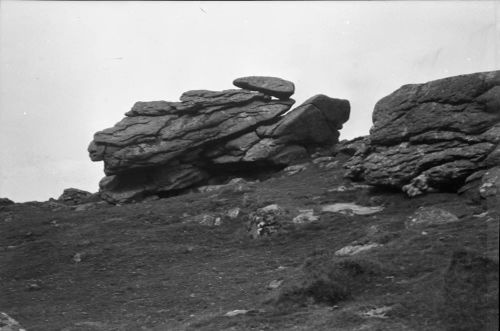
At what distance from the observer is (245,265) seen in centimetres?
2619

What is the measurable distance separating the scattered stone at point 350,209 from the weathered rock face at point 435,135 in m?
2.19

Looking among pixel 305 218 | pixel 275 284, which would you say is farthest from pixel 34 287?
pixel 305 218

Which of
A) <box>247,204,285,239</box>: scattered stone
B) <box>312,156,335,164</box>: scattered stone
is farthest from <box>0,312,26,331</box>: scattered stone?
<box>312,156,335,164</box>: scattered stone

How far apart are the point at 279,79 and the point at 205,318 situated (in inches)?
1713

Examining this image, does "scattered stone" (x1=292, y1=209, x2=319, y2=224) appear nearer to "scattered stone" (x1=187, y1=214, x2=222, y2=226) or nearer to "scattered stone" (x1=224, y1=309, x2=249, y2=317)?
"scattered stone" (x1=187, y1=214, x2=222, y2=226)

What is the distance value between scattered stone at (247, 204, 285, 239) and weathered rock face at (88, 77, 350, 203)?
56.9ft

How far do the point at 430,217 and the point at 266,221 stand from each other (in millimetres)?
10549

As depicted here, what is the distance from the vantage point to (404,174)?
32438 millimetres

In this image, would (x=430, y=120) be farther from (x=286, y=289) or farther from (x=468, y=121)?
(x=286, y=289)

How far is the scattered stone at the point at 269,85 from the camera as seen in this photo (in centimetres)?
5603

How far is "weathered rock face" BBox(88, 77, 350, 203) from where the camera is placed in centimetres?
5094

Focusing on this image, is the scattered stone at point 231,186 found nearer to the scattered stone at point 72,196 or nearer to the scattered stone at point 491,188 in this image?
the scattered stone at point 72,196

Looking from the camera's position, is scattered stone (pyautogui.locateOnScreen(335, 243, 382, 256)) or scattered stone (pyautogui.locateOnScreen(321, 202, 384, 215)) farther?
scattered stone (pyautogui.locateOnScreen(321, 202, 384, 215))

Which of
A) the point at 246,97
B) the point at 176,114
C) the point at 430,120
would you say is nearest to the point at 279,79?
the point at 246,97
